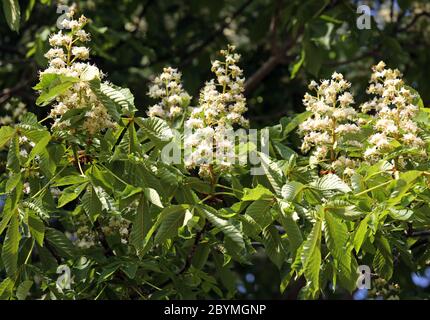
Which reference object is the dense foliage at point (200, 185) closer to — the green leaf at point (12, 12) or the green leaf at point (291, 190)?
the green leaf at point (291, 190)

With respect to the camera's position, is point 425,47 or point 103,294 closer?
point 103,294

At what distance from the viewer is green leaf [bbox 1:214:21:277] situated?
305 cm

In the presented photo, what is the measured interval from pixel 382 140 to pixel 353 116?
22 cm

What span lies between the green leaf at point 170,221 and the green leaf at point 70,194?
Result: 1.10 ft

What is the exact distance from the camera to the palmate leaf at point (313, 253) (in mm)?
2777

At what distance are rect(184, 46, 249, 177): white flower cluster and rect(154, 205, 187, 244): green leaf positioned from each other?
0.29 meters

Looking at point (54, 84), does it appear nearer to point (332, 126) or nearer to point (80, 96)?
point (80, 96)

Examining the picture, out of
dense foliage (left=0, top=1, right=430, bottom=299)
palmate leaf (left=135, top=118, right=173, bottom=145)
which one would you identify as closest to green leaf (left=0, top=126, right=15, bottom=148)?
dense foliage (left=0, top=1, right=430, bottom=299)

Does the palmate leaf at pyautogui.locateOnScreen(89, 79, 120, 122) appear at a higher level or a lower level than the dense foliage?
higher

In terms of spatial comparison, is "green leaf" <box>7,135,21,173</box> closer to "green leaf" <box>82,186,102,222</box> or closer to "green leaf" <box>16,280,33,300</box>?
"green leaf" <box>82,186,102,222</box>
